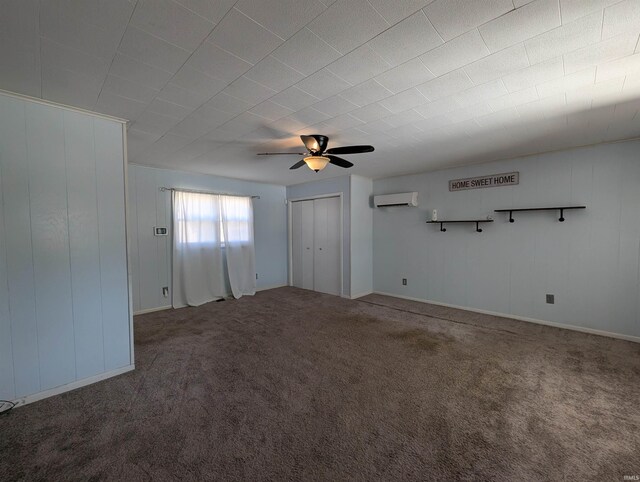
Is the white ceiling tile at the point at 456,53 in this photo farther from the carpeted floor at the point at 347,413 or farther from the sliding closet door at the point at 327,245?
the sliding closet door at the point at 327,245

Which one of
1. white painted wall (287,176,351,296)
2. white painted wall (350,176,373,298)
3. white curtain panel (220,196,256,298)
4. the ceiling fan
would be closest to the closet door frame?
white painted wall (287,176,351,296)

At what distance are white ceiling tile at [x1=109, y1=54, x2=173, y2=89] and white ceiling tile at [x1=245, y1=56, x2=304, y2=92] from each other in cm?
60

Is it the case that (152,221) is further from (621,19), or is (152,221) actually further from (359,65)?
(621,19)

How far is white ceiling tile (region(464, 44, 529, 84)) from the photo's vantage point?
1.65m

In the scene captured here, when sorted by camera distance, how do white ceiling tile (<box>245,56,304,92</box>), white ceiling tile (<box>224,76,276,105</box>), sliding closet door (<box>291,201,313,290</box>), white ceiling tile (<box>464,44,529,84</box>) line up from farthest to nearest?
1. sliding closet door (<box>291,201,313,290</box>)
2. white ceiling tile (<box>224,76,276,105</box>)
3. white ceiling tile (<box>245,56,304,92</box>)
4. white ceiling tile (<box>464,44,529,84</box>)

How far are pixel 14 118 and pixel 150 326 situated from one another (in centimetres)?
282

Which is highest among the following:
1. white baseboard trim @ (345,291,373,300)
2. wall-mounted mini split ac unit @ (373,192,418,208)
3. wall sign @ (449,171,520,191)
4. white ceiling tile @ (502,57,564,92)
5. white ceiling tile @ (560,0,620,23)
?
white ceiling tile @ (502,57,564,92)

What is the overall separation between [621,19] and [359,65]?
1.35m

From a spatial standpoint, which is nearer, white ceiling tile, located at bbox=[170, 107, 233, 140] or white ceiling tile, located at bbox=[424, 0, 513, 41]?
white ceiling tile, located at bbox=[424, 0, 513, 41]

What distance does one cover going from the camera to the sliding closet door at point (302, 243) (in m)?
6.16

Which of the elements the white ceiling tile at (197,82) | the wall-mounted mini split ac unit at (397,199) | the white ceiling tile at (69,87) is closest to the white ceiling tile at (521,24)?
the white ceiling tile at (197,82)

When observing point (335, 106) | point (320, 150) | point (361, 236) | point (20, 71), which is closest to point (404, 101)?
point (335, 106)

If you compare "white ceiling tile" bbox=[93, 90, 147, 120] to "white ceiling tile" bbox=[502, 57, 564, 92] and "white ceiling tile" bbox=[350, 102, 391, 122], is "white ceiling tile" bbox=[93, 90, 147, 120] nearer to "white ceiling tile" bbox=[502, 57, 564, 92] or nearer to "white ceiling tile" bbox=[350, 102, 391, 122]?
"white ceiling tile" bbox=[350, 102, 391, 122]

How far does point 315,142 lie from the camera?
2.81 metres
